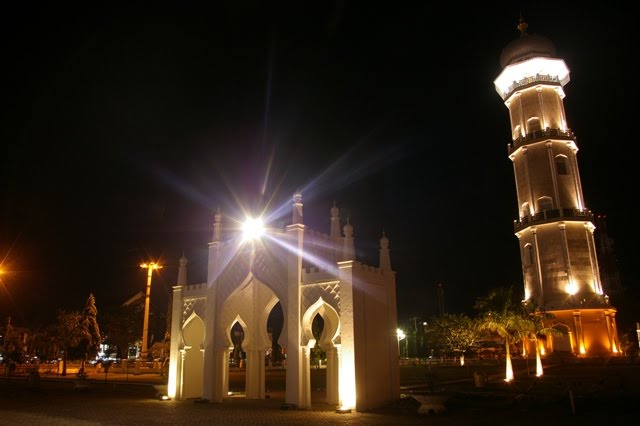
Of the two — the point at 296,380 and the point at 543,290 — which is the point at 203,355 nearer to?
the point at 296,380

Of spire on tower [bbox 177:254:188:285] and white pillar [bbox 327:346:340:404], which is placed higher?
spire on tower [bbox 177:254:188:285]

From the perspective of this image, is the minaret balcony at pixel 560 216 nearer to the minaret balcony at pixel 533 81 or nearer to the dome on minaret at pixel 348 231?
the minaret balcony at pixel 533 81

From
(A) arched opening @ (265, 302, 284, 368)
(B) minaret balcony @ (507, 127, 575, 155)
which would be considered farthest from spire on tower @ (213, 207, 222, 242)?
(B) minaret balcony @ (507, 127, 575, 155)

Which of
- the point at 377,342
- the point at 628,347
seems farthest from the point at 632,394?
the point at 628,347

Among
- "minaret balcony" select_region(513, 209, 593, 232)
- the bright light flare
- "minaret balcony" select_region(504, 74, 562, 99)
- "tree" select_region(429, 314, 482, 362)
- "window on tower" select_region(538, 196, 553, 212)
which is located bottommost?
"tree" select_region(429, 314, 482, 362)

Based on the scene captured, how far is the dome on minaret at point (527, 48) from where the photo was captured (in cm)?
4753

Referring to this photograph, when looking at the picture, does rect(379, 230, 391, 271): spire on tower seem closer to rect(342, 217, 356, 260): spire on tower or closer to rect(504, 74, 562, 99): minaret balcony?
rect(342, 217, 356, 260): spire on tower

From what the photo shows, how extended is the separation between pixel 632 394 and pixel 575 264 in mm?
23983

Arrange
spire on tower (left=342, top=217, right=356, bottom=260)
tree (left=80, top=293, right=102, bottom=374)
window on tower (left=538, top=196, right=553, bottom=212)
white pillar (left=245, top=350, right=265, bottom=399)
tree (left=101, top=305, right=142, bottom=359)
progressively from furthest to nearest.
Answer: tree (left=101, top=305, right=142, bottom=359), tree (left=80, top=293, right=102, bottom=374), window on tower (left=538, top=196, right=553, bottom=212), white pillar (left=245, top=350, right=265, bottom=399), spire on tower (left=342, top=217, right=356, bottom=260)

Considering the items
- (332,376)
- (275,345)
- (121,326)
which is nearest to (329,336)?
(332,376)

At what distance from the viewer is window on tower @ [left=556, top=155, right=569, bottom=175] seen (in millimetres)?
44719

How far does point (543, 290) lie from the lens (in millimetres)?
42656

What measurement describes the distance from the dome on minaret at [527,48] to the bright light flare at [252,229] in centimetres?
3747

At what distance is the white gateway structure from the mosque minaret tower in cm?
2484
